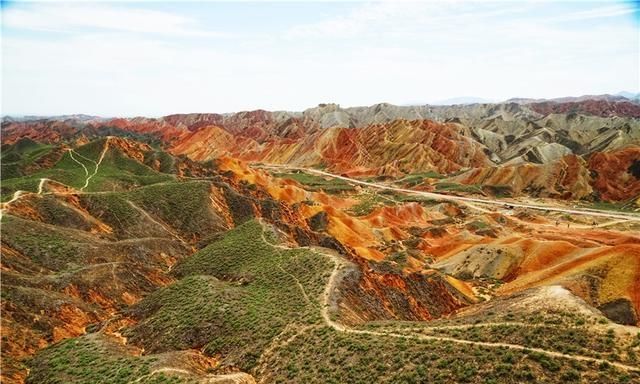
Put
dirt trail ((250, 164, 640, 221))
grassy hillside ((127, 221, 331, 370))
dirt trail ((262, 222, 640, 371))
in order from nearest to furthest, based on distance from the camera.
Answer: dirt trail ((262, 222, 640, 371))
grassy hillside ((127, 221, 331, 370))
dirt trail ((250, 164, 640, 221))

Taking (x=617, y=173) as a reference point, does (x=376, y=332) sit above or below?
above

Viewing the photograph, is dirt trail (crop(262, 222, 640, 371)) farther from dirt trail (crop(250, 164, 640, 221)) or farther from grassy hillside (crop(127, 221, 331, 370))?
dirt trail (crop(250, 164, 640, 221))

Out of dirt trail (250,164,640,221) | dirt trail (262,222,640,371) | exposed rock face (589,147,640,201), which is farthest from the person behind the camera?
exposed rock face (589,147,640,201)

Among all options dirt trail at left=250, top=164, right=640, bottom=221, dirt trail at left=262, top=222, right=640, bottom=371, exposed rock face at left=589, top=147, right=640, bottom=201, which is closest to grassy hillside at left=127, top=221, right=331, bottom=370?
dirt trail at left=262, top=222, right=640, bottom=371

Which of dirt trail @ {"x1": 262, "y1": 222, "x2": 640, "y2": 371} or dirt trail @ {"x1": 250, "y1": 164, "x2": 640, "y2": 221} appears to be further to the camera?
dirt trail @ {"x1": 250, "y1": 164, "x2": 640, "y2": 221}

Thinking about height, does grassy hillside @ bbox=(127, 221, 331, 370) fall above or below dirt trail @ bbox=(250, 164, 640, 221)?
above

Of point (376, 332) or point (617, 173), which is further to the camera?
point (617, 173)

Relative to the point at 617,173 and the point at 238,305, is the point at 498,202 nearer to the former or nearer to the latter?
the point at 617,173

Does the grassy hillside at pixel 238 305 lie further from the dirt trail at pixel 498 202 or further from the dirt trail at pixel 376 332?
the dirt trail at pixel 498 202

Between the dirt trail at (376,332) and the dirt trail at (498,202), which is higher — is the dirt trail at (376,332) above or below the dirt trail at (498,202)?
above

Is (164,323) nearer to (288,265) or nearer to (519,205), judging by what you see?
(288,265)

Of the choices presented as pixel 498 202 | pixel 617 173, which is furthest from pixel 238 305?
pixel 617 173

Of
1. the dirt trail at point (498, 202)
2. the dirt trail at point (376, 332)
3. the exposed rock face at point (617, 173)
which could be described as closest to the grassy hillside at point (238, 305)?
the dirt trail at point (376, 332)
